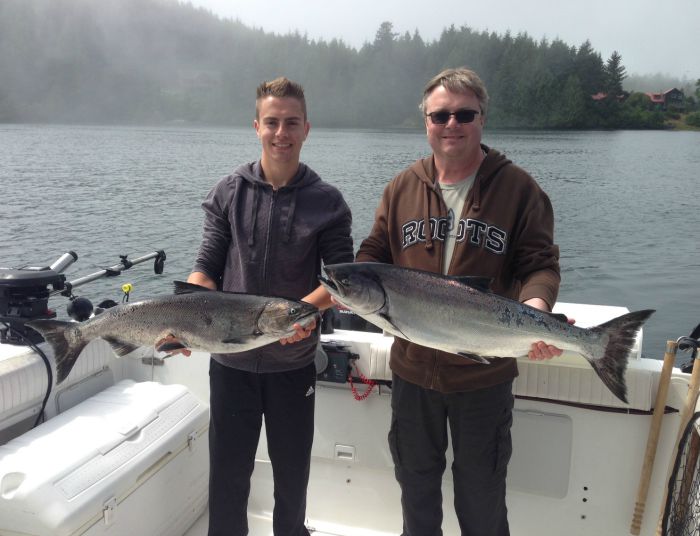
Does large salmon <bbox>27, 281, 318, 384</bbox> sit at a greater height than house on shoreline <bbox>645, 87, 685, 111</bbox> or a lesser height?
lesser

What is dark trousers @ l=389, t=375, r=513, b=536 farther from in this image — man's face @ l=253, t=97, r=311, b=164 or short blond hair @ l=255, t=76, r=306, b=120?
short blond hair @ l=255, t=76, r=306, b=120

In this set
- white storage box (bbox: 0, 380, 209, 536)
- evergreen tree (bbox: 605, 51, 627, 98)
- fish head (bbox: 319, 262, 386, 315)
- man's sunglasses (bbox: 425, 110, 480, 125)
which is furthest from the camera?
evergreen tree (bbox: 605, 51, 627, 98)

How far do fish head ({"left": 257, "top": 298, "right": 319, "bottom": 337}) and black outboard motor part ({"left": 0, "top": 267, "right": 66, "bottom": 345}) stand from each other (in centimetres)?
154

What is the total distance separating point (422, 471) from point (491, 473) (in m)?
0.35

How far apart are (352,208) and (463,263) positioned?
17.0 meters

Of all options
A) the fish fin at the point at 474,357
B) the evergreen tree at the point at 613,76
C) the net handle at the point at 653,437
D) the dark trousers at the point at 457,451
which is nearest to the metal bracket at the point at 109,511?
the dark trousers at the point at 457,451

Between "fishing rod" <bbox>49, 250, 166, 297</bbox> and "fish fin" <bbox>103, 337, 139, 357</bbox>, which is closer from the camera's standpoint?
"fish fin" <bbox>103, 337, 139, 357</bbox>

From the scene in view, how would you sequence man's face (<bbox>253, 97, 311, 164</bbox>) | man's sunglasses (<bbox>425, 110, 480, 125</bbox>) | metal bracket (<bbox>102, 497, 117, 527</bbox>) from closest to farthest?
man's sunglasses (<bbox>425, 110, 480, 125</bbox>)
metal bracket (<bbox>102, 497, 117, 527</bbox>)
man's face (<bbox>253, 97, 311, 164</bbox>)

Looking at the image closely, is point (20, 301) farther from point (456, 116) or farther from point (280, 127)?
point (456, 116)

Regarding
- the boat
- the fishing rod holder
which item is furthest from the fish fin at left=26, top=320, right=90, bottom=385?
the fishing rod holder

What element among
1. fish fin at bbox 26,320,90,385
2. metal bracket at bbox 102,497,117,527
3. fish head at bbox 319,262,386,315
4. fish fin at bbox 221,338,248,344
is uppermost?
fish head at bbox 319,262,386,315

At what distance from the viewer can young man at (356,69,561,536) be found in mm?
2768

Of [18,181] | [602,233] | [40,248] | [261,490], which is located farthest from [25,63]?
[261,490]

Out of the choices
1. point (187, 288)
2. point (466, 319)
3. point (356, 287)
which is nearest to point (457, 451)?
point (466, 319)
